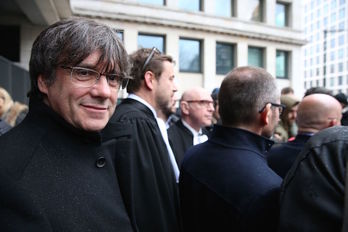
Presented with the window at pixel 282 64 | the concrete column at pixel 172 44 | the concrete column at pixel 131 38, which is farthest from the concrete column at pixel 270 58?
the concrete column at pixel 131 38

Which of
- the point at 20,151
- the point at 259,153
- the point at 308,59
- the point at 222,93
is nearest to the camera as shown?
the point at 20,151

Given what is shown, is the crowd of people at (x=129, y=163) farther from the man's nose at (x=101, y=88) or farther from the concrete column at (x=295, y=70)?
the concrete column at (x=295, y=70)

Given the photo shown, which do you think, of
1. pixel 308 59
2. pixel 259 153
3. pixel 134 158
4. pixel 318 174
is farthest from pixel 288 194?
pixel 308 59

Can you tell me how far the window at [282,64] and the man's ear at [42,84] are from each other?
23.0 metres

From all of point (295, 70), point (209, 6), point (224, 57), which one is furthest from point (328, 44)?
point (209, 6)

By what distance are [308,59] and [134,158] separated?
314 feet

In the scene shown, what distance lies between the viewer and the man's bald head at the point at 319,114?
8.39ft

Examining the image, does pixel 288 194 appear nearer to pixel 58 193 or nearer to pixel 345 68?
pixel 58 193

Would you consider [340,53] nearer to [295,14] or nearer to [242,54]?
[295,14]

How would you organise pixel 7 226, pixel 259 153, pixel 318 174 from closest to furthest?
pixel 318 174 < pixel 7 226 < pixel 259 153

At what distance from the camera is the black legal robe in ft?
5.83

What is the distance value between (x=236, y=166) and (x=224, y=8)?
68.7 feet

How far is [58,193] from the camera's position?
1.32 metres

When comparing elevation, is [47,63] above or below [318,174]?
above
